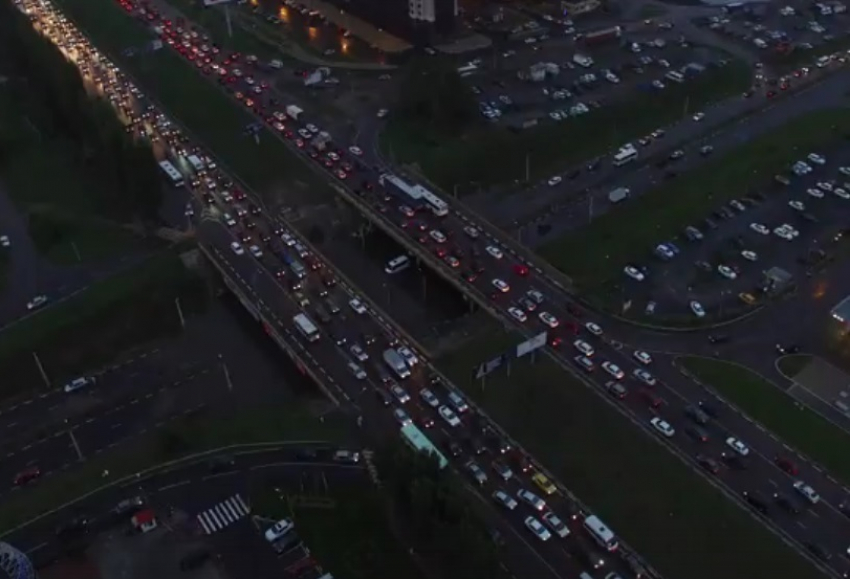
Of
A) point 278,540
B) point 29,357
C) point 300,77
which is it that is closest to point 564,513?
point 278,540

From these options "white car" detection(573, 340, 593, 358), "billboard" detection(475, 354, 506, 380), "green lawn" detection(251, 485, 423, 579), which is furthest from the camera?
"white car" detection(573, 340, 593, 358)

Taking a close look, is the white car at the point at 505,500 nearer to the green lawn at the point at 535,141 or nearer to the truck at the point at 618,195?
the truck at the point at 618,195

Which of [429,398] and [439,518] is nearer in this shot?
[439,518]

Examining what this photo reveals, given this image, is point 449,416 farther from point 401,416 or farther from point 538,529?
point 538,529

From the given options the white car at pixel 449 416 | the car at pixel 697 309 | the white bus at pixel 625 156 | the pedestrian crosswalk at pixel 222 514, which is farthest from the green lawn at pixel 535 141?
the pedestrian crosswalk at pixel 222 514

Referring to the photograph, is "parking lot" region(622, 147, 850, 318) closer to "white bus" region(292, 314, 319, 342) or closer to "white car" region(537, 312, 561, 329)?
"white car" region(537, 312, 561, 329)

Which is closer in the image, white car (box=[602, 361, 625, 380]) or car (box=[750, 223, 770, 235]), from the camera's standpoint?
white car (box=[602, 361, 625, 380])

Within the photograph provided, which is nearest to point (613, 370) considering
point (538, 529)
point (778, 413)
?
point (778, 413)

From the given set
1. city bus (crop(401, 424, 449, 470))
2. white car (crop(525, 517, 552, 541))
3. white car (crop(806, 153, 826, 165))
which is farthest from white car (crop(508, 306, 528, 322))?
white car (crop(806, 153, 826, 165))
